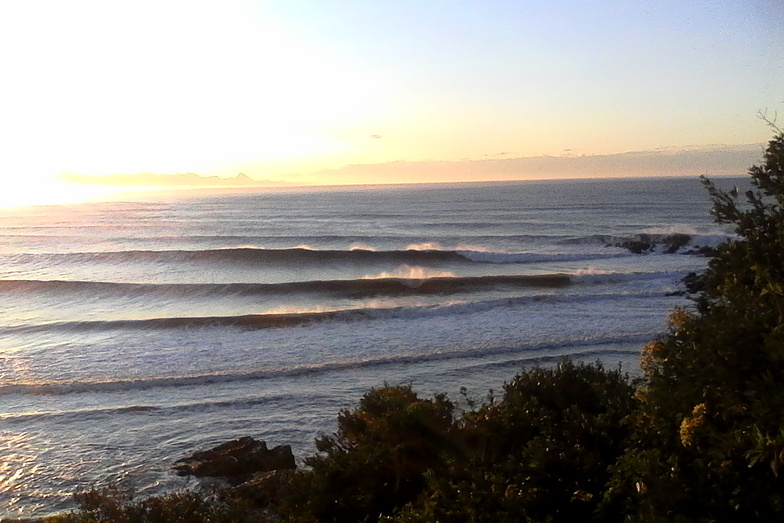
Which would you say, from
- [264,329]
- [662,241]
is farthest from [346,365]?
[662,241]

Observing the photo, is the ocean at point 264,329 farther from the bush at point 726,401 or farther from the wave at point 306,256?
the bush at point 726,401

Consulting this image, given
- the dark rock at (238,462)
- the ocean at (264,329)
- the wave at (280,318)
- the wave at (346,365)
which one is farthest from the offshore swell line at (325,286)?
the dark rock at (238,462)

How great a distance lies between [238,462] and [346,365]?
6928 millimetres

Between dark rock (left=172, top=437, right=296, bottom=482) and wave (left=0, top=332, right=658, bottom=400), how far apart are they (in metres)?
4.17

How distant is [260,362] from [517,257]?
24.1 m

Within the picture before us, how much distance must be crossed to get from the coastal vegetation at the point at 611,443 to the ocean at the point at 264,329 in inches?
156

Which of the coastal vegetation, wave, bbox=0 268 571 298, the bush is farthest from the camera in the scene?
wave, bbox=0 268 571 298

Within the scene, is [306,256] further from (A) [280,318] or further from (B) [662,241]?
(B) [662,241]

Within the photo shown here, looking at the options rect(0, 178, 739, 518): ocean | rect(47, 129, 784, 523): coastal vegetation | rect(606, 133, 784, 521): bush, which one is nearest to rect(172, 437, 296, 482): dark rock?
rect(0, 178, 739, 518): ocean

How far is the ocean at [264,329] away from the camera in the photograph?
13.2 m

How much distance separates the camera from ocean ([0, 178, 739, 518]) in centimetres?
1323

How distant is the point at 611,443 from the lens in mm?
6484

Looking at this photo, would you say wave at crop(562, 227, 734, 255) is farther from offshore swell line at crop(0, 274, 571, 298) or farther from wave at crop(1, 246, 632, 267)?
offshore swell line at crop(0, 274, 571, 298)

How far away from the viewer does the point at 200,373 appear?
17562mm
